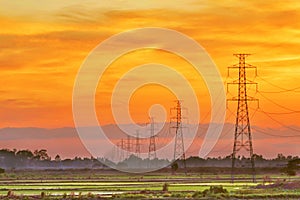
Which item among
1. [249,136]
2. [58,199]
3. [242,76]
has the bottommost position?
[58,199]

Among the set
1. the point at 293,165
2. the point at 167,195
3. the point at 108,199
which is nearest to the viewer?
Answer: the point at 108,199

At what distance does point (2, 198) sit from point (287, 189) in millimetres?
33369

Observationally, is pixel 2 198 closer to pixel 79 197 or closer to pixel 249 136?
pixel 79 197

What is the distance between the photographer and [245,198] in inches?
2714

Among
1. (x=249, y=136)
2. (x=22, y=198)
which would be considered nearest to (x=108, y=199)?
(x=22, y=198)

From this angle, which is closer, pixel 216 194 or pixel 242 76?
pixel 216 194

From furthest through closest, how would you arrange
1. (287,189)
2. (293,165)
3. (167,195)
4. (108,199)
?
(293,165) < (287,189) < (167,195) < (108,199)

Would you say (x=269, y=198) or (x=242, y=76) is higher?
(x=242, y=76)

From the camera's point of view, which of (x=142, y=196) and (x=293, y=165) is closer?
(x=142, y=196)

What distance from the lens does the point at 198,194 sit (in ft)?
240

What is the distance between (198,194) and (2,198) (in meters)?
18.5

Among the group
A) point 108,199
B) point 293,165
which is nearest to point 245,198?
point 108,199

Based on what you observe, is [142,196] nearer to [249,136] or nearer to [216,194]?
[216,194]

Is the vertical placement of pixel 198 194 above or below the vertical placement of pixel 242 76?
below
